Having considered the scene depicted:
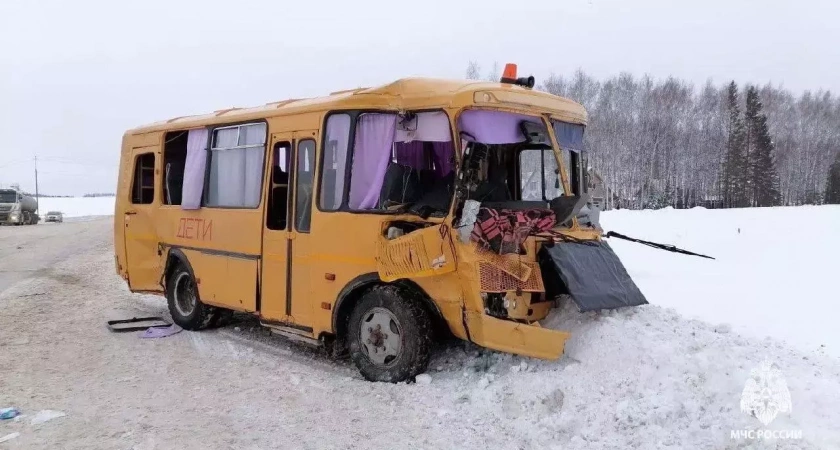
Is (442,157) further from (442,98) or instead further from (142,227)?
(142,227)

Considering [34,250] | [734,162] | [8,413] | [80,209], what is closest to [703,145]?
[734,162]

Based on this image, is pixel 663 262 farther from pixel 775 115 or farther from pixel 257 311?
pixel 775 115

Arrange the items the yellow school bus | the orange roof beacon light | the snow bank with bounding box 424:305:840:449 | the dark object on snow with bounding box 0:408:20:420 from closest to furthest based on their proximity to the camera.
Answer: the snow bank with bounding box 424:305:840:449 < the dark object on snow with bounding box 0:408:20:420 < the yellow school bus < the orange roof beacon light

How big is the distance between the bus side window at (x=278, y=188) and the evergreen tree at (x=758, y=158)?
188 feet

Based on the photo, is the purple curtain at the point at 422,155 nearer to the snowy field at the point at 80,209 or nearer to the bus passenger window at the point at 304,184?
the bus passenger window at the point at 304,184

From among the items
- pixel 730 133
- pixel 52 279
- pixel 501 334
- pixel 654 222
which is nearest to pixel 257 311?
pixel 501 334

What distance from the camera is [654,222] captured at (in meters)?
25.6

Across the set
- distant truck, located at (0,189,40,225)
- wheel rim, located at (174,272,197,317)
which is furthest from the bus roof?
distant truck, located at (0,189,40,225)

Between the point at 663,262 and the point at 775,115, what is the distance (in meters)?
56.8

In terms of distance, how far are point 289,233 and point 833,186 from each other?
61.0 metres

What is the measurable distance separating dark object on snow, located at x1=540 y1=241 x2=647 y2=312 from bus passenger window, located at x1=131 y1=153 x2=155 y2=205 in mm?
6682

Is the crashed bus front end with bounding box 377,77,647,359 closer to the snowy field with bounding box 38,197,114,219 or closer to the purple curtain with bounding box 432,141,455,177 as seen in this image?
the purple curtain with bounding box 432,141,455,177

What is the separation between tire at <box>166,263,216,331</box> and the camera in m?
8.54

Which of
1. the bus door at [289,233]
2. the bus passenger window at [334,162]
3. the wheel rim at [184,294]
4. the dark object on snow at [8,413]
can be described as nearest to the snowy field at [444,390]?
the dark object on snow at [8,413]
